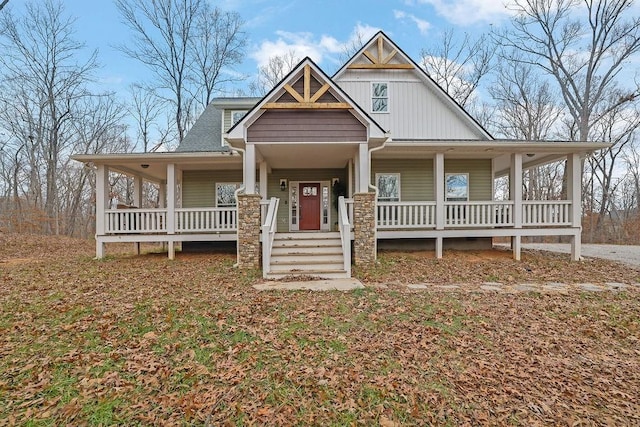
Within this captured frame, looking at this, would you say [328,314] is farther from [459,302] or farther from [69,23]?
[69,23]

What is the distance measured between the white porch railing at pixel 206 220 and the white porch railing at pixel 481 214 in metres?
7.18

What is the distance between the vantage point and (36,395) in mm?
3225

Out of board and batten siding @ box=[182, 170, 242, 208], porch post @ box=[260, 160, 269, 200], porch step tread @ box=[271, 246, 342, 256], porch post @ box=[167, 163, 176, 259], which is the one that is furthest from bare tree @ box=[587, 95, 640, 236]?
porch post @ box=[167, 163, 176, 259]

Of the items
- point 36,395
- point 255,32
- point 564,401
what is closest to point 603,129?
point 255,32

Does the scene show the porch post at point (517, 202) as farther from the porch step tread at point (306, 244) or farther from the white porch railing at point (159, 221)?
the white porch railing at point (159, 221)

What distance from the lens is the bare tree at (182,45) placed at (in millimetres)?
21438

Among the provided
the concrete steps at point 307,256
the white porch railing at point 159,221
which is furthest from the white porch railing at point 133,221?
the concrete steps at point 307,256

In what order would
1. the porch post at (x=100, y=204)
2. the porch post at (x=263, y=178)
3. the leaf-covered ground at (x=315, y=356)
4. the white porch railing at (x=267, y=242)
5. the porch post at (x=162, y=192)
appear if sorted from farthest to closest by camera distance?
the porch post at (x=162, y=192)
the porch post at (x=263, y=178)
the porch post at (x=100, y=204)
the white porch railing at (x=267, y=242)
the leaf-covered ground at (x=315, y=356)

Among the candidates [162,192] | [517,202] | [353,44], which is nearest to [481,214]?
[517,202]

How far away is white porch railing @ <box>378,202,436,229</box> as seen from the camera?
10628 millimetres

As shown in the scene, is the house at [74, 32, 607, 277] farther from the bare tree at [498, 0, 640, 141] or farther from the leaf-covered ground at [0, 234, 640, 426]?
the bare tree at [498, 0, 640, 141]

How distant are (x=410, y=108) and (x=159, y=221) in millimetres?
9960

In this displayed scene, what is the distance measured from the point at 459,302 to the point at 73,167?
3007 cm

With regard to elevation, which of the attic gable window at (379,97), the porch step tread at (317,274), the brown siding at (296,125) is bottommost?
the porch step tread at (317,274)
